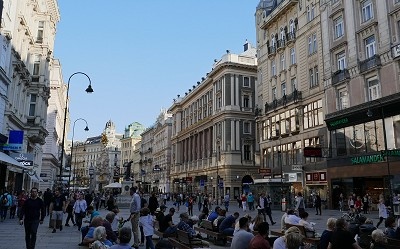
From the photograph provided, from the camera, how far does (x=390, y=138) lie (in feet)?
97.1

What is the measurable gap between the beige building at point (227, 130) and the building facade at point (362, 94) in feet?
77.3

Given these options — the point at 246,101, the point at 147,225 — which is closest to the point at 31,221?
the point at 147,225

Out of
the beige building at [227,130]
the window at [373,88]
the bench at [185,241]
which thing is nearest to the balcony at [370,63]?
the window at [373,88]

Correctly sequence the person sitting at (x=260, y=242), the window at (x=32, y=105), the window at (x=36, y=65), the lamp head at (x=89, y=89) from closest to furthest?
the person sitting at (x=260, y=242), the lamp head at (x=89, y=89), the window at (x=36, y=65), the window at (x=32, y=105)

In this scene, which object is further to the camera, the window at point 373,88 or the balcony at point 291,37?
the balcony at point 291,37

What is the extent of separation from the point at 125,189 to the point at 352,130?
85.2 feet

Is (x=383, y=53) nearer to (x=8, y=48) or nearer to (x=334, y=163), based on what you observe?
(x=334, y=163)

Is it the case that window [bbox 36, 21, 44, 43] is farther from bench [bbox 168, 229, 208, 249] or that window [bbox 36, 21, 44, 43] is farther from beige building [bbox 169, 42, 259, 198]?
bench [bbox 168, 229, 208, 249]

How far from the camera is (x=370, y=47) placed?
32.7 metres

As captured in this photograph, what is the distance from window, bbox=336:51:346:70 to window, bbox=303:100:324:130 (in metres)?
4.43

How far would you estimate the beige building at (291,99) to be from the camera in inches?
1554

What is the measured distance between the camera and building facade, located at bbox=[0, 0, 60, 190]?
27.7 metres

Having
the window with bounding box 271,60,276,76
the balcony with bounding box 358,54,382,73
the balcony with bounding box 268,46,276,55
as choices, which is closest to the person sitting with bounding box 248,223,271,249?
the balcony with bounding box 358,54,382,73

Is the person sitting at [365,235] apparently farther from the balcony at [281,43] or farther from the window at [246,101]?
the window at [246,101]
